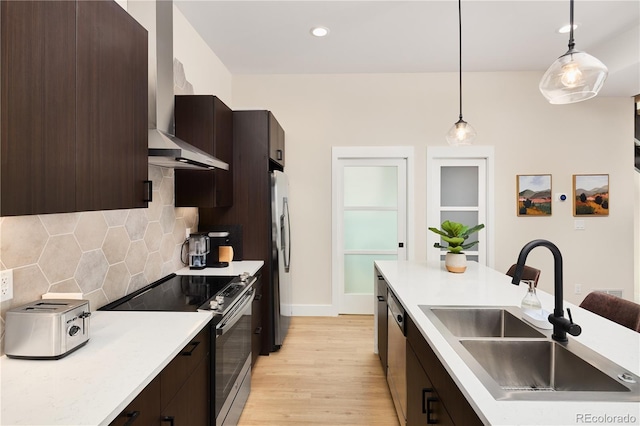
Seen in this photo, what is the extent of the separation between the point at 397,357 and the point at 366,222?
7.83 feet

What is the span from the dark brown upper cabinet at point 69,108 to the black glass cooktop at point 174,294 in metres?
0.63

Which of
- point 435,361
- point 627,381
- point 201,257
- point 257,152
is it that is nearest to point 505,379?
point 435,361

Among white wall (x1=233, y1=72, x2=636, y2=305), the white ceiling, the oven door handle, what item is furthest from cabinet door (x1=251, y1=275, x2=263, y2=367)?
the white ceiling

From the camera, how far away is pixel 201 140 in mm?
2684

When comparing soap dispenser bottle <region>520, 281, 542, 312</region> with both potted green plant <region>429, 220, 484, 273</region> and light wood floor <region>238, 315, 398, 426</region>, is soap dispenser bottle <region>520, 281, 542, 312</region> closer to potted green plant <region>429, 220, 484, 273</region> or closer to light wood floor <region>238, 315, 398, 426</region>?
potted green plant <region>429, 220, 484, 273</region>

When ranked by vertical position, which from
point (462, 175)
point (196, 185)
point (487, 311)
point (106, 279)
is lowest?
point (487, 311)

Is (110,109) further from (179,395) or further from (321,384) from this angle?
(321,384)

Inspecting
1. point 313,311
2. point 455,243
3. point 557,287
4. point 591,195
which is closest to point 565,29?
point 591,195

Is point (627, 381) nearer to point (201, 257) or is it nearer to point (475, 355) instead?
point (475, 355)

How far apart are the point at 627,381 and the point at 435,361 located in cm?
57

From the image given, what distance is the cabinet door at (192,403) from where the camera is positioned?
4.38 feet

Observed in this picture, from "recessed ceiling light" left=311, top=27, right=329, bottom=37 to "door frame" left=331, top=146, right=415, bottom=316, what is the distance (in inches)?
54.0

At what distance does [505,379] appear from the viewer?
1326 mm

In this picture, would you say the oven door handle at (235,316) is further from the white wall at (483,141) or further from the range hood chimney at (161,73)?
the white wall at (483,141)
